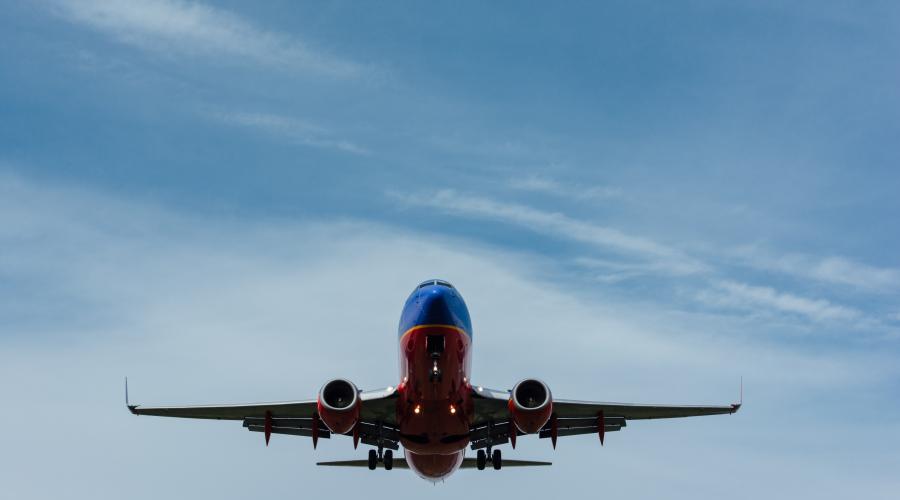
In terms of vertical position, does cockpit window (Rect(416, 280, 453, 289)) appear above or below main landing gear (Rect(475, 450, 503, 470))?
above

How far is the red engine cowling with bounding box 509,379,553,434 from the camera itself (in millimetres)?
32562

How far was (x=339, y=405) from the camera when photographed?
3259 cm

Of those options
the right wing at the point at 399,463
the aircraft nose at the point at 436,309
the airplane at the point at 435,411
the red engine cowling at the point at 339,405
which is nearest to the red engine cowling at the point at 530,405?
the airplane at the point at 435,411

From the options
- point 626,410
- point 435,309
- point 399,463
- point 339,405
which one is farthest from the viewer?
point 399,463

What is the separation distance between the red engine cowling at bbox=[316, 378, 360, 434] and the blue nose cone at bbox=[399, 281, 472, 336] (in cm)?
254

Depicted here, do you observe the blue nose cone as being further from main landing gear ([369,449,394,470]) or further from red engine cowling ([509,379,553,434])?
main landing gear ([369,449,394,470])

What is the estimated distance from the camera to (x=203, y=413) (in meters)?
37.9

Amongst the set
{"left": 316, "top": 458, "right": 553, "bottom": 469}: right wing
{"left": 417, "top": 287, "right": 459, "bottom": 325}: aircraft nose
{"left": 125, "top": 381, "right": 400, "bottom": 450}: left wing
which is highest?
{"left": 417, "top": 287, "right": 459, "bottom": 325}: aircraft nose

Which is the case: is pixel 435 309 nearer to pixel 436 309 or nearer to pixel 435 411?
pixel 436 309

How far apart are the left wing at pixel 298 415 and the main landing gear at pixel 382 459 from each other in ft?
1.42

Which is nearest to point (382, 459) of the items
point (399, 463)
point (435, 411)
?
point (399, 463)

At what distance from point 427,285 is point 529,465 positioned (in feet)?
37.4

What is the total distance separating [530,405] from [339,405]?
6.15 meters

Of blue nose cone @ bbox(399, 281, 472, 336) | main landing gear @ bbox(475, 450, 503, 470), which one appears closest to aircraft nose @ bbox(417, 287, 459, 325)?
blue nose cone @ bbox(399, 281, 472, 336)
